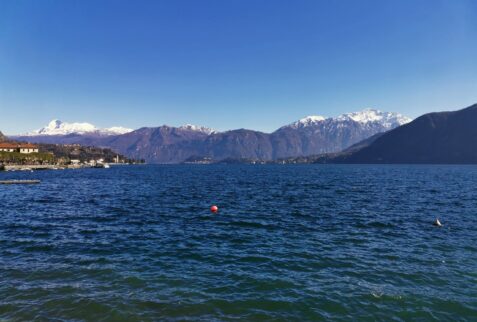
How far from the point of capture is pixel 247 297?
18141 mm

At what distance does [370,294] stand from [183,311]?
1114 cm

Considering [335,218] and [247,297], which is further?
[335,218]

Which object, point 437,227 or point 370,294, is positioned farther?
point 437,227

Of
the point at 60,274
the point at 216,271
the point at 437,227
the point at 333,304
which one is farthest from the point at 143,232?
the point at 437,227

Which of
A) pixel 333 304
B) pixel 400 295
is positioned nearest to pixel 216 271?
pixel 333 304

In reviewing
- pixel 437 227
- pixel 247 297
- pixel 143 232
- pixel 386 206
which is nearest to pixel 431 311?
pixel 247 297

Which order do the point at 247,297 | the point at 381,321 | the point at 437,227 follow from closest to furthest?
the point at 381,321, the point at 247,297, the point at 437,227

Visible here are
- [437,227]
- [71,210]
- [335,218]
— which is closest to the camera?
[437,227]

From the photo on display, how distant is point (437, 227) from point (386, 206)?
16.6 metres

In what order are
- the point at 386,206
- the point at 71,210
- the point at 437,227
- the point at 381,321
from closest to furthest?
the point at 381,321 → the point at 437,227 → the point at 71,210 → the point at 386,206

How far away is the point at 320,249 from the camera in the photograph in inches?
1065

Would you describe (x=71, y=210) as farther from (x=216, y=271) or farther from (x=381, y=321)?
(x=381, y=321)

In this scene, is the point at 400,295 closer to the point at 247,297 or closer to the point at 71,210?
the point at 247,297

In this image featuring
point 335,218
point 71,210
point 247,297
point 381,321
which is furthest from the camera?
point 71,210
